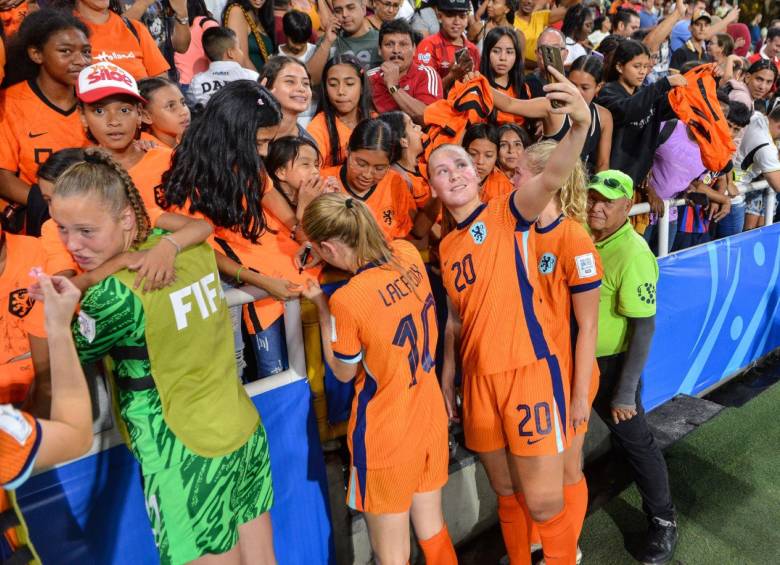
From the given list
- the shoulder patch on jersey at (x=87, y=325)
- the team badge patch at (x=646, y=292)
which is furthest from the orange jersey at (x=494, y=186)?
the shoulder patch on jersey at (x=87, y=325)

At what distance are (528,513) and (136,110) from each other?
8.70 feet

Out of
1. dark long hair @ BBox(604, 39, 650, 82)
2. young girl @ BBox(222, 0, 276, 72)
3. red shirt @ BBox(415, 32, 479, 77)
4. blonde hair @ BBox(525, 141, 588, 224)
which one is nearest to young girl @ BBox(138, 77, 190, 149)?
blonde hair @ BBox(525, 141, 588, 224)

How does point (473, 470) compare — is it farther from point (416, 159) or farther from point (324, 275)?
point (416, 159)

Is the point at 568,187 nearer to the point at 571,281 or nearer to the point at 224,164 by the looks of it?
the point at 571,281

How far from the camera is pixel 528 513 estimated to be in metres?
2.91

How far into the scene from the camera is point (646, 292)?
3.07m

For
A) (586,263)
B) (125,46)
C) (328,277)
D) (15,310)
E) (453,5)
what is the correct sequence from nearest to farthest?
(15,310) < (586,263) < (328,277) < (125,46) < (453,5)

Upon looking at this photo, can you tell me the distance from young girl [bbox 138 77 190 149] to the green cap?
86.6 inches

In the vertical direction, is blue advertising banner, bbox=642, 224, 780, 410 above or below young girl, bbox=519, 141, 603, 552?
below

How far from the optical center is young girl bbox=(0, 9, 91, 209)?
3.27m

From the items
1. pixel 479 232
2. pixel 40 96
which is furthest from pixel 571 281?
pixel 40 96

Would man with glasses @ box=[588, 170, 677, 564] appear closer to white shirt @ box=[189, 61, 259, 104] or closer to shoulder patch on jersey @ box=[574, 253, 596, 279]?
shoulder patch on jersey @ box=[574, 253, 596, 279]

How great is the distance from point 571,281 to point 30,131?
2.86 m

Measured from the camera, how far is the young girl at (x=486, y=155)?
3.69m
